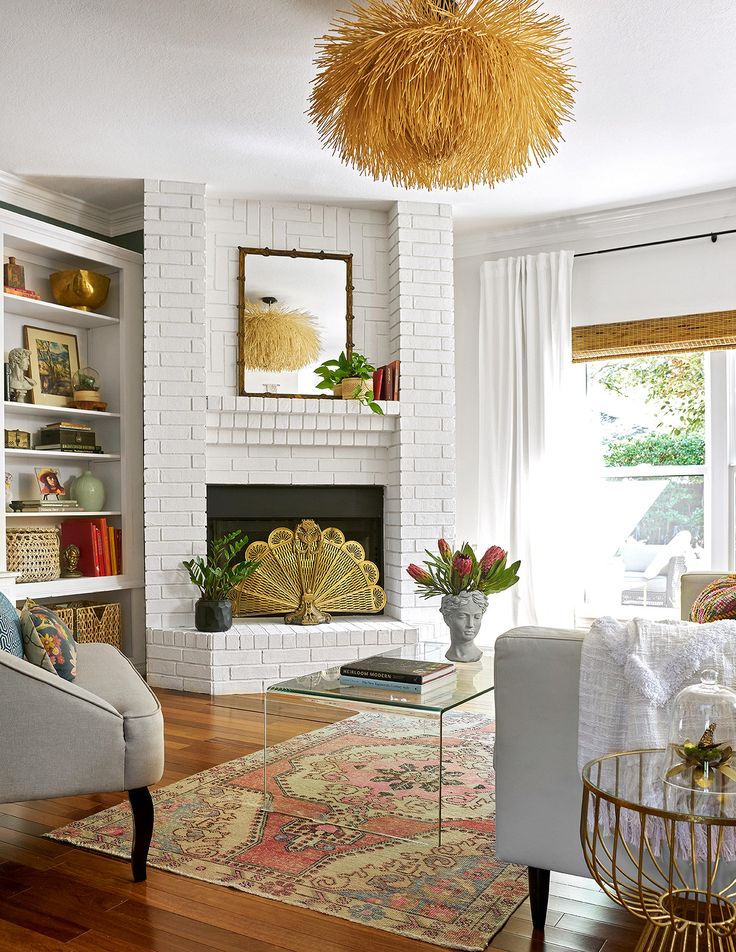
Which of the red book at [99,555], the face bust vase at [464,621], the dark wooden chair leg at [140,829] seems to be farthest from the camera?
the red book at [99,555]

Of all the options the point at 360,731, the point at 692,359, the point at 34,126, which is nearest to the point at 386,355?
the point at 692,359

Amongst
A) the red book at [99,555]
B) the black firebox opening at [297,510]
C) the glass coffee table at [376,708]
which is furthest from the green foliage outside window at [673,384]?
the red book at [99,555]

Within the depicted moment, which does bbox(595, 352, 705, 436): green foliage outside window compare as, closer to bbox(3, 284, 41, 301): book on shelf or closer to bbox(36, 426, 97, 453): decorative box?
bbox(36, 426, 97, 453): decorative box

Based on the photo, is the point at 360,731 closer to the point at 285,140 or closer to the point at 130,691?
the point at 130,691

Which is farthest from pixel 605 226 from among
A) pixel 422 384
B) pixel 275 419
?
pixel 275 419

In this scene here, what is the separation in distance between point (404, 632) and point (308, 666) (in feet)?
1.83

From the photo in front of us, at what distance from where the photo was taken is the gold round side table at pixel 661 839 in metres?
1.36

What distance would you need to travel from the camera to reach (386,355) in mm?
5242

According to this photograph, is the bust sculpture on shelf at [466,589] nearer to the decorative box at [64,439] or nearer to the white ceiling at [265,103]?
the white ceiling at [265,103]

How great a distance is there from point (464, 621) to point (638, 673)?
1.43 meters

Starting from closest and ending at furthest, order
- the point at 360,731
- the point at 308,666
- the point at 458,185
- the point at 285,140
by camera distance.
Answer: the point at 360,731
the point at 458,185
the point at 285,140
the point at 308,666

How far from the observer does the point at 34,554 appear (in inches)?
180

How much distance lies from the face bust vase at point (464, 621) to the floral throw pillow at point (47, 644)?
1.32 m

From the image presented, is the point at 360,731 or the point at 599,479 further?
the point at 599,479
